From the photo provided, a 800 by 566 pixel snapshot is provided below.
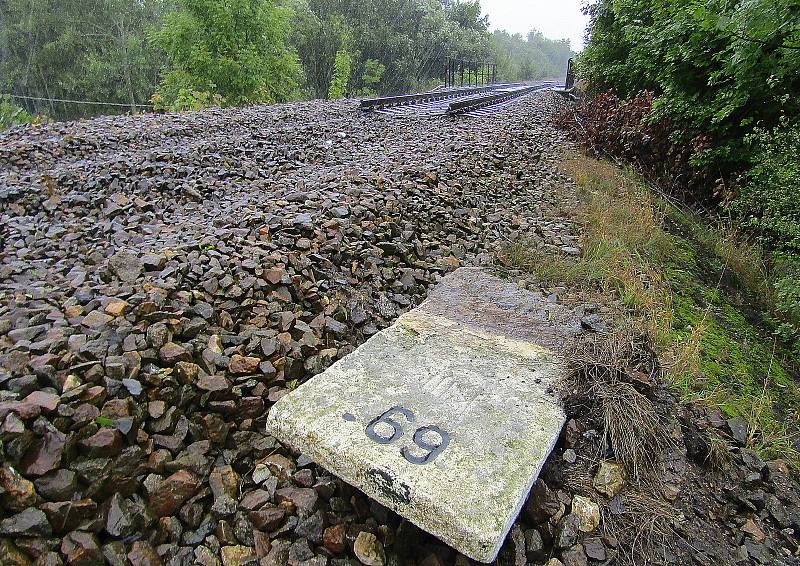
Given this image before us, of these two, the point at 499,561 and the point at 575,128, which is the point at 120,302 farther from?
the point at 575,128

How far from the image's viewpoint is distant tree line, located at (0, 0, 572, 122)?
16.2 meters

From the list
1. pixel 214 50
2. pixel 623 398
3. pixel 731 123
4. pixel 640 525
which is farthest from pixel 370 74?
pixel 640 525

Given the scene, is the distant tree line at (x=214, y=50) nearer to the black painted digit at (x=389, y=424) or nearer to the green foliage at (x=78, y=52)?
the green foliage at (x=78, y=52)

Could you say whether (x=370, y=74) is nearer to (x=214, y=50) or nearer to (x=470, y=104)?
(x=214, y=50)

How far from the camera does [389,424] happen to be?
6.08ft

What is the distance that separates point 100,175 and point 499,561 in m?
5.06

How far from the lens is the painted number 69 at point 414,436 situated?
1696 millimetres

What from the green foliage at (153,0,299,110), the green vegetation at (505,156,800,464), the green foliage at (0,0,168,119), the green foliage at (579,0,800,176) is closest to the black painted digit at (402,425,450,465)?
the green vegetation at (505,156,800,464)

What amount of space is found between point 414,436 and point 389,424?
0.11 metres

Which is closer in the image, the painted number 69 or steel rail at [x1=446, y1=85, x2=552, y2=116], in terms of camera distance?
the painted number 69

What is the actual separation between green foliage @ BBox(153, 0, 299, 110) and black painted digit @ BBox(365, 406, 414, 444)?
16.0 meters

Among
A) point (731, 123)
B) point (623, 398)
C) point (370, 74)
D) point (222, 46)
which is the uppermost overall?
point (222, 46)

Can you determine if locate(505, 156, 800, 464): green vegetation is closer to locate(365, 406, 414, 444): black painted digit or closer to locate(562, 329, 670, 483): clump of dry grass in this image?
locate(562, 329, 670, 483): clump of dry grass

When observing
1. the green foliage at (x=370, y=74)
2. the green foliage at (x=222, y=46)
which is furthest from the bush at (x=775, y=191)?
the green foliage at (x=370, y=74)
